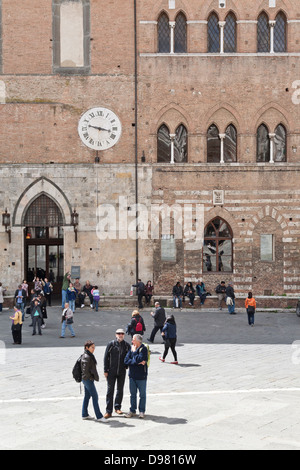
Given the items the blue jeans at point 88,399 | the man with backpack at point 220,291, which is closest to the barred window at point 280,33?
the man with backpack at point 220,291

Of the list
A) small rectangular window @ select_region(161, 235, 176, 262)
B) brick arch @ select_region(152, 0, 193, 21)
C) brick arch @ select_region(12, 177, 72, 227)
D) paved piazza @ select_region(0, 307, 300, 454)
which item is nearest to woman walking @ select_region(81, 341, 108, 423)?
paved piazza @ select_region(0, 307, 300, 454)

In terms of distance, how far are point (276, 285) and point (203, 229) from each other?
3879mm

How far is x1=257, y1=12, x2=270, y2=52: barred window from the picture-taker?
1134 inches

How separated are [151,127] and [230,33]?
5.31m

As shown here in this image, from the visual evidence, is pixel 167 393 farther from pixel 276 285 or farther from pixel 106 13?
pixel 106 13

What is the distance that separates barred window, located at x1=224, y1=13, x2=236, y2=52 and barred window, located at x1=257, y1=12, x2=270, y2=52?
1062 millimetres

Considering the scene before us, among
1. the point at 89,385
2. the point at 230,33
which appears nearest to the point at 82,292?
the point at 230,33

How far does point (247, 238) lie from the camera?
28422mm

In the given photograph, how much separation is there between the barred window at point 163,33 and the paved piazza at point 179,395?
42.9 feet

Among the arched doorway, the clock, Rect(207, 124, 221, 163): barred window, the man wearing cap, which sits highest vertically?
the clock

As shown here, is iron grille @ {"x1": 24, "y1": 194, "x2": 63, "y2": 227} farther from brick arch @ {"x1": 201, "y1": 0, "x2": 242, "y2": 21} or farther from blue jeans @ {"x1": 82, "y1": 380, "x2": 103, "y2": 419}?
blue jeans @ {"x1": 82, "y1": 380, "x2": 103, "y2": 419}

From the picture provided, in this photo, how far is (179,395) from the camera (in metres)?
12.2
